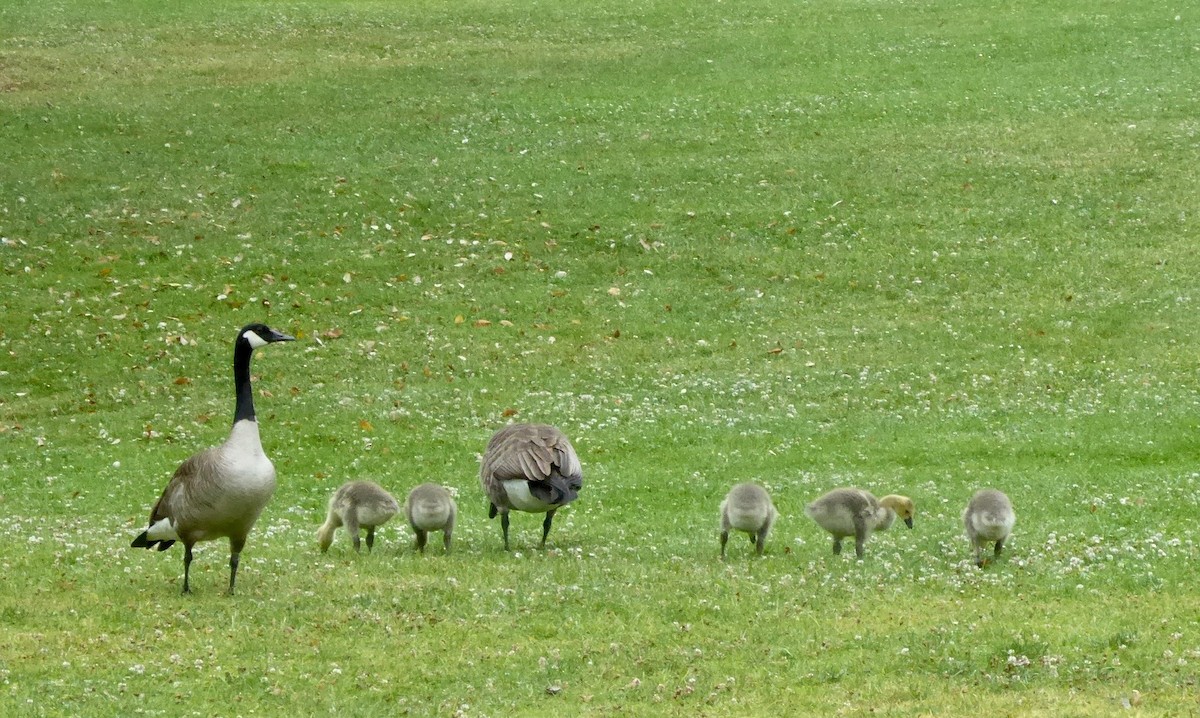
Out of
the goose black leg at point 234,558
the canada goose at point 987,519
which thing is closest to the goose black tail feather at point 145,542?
the goose black leg at point 234,558

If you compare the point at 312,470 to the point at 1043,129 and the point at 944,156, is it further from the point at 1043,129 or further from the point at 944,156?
the point at 1043,129

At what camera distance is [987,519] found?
588 inches

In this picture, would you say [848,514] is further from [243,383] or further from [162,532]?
[162,532]

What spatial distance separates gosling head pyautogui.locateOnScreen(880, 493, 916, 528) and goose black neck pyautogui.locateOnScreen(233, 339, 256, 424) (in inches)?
287

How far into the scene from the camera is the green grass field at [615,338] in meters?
11.9

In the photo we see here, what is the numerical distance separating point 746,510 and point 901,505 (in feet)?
8.37

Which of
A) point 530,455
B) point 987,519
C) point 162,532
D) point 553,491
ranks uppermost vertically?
point 530,455

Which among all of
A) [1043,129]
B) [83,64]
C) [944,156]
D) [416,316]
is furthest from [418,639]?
[83,64]

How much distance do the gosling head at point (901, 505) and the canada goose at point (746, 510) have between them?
1800 mm

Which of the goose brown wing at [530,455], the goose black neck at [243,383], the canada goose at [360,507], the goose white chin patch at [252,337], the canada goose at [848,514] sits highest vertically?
the goose white chin patch at [252,337]

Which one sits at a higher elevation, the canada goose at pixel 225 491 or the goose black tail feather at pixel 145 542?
the canada goose at pixel 225 491

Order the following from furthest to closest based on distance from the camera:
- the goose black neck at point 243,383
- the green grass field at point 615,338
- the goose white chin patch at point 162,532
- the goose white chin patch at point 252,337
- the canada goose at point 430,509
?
the canada goose at point 430,509, the goose white chin patch at point 252,337, the goose white chin patch at point 162,532, the goose black neck at point 243,383, the green grass field at point 615,338

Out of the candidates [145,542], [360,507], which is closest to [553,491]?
[360,507]

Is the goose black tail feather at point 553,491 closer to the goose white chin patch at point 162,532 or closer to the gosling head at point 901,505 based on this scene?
the goose white chin patch at point 162,532
